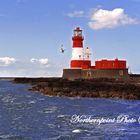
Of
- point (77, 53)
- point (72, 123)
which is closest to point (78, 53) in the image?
point (77, 53)

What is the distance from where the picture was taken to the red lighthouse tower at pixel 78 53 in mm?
59062

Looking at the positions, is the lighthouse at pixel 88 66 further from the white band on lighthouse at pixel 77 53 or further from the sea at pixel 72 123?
the sea at pixel 72 123

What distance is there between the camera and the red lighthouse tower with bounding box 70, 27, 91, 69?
59.1 meters

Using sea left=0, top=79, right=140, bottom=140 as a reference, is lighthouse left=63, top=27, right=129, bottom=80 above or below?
above

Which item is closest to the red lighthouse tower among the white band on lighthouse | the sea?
the white band on lighthouse

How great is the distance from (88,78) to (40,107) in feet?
106

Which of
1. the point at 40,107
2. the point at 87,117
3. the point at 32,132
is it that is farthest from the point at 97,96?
the point at 32,132

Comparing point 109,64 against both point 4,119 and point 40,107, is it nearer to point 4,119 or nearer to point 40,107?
point 40,107

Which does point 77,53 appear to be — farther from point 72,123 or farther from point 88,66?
point 72,123

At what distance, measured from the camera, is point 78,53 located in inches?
2324

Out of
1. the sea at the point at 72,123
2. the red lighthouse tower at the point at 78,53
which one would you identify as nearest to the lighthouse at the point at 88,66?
the red lighthouse tower at the point at 78,53

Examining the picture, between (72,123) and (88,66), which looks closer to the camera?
(72,123)

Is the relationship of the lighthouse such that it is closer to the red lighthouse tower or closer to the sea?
the red lighthouse tower

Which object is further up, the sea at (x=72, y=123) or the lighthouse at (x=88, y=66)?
the lighthouse at (x=88, y=66)
